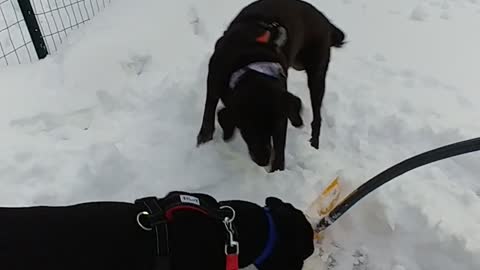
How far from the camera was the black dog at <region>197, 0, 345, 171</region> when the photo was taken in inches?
117

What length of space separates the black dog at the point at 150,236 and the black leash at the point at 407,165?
29 centimetres

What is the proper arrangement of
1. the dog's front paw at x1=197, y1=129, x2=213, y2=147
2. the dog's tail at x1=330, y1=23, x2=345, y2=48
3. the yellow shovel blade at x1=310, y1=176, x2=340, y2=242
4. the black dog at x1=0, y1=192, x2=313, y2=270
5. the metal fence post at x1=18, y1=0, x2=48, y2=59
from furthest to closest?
the metal fence post at x1=18, y1=0, x2=48, y2=59, the dog's tail at x1=330, y1=23, x2=345, y2=48, the dog's front paw at x1=197, y1=129, x2=213, y2=147, the yellow shovel blade at x1=310, y1=176, x2=340, y2=242, the black dog at x1=0, y1=192, x2=313, y2=270

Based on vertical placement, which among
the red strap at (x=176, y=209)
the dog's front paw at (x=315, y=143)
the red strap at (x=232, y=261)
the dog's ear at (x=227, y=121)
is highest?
the red strap at (x=176, y=209)

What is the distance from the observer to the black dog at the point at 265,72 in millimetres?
2975

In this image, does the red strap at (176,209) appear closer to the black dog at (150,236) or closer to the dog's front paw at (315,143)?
the black dog at (150,236)

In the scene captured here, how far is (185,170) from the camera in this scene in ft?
10.7

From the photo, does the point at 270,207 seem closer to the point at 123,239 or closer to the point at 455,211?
the point at 123,239

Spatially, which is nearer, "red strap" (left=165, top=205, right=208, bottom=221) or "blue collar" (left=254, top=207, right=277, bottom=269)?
"red strap" (left=165, top=205, right=208, bottom=221)

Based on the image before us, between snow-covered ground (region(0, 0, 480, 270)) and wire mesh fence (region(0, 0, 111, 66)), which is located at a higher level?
wire mesh fence (region(0, 0, 111, 66))

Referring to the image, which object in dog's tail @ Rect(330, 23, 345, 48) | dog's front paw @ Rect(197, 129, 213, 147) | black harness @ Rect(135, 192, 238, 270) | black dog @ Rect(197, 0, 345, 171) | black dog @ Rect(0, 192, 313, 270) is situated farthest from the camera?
dog's tail @ Rect(330, 23, 345, 48)

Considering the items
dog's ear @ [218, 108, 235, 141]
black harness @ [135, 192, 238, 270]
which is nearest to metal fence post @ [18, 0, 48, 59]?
dog's ear @ [218, 108, 235, 141]

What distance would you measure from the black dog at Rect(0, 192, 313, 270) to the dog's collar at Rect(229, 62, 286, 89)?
0.96 metres

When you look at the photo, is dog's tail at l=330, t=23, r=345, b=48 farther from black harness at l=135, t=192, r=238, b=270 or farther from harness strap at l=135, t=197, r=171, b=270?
harness strap at l=135, t=197, r=171, b=270

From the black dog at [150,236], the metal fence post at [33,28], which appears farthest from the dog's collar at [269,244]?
the metal fence post at [33,28]
